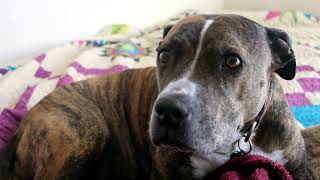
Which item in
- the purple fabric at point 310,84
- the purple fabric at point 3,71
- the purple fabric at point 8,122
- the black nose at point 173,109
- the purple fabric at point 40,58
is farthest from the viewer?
the purple fabric at point 40,58

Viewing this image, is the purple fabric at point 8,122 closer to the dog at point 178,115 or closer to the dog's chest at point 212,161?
the dog at point 178,115

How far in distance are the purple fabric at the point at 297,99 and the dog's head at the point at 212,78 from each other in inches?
30.6

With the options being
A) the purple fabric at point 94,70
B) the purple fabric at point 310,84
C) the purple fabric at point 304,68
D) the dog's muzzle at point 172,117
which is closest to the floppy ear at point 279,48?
the dog's muzzle at point 172,117

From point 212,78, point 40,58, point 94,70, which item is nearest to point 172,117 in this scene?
point 212,78

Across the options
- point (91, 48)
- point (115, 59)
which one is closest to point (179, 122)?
point (115, 59)

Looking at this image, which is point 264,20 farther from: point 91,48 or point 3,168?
point 3,168

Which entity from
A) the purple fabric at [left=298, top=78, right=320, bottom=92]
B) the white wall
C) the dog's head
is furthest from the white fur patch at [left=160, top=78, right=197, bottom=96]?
the white wall

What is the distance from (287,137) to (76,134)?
0.85m

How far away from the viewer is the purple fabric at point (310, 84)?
2.74 m

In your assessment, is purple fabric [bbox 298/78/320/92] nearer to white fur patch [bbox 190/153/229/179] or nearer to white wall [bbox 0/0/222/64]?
white fur patch [bbox 190/153/229/179]

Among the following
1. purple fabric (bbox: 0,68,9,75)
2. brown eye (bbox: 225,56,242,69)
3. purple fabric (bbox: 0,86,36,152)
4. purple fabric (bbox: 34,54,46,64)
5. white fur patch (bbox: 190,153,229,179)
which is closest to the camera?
brown eye (bbox: 225,56,242,69)

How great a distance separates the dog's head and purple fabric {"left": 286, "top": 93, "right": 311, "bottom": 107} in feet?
2.55

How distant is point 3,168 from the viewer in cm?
205

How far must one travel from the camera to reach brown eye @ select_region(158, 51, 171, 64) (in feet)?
5.72
